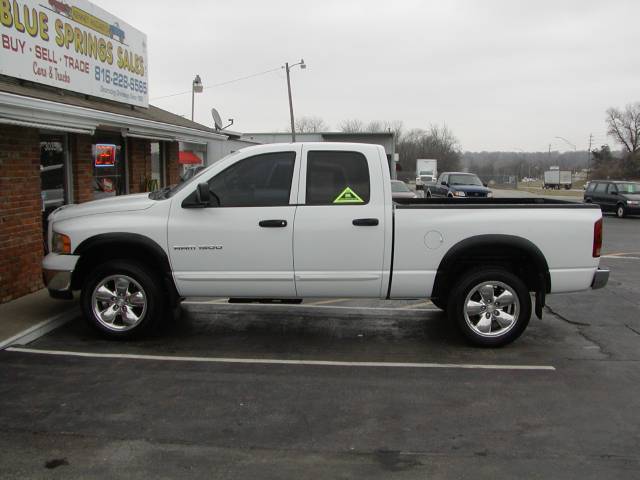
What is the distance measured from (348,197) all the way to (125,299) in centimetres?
244

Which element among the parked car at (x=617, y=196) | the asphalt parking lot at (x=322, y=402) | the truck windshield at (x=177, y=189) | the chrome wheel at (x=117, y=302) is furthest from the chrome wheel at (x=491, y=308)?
the parked car at (x=617, y=196)

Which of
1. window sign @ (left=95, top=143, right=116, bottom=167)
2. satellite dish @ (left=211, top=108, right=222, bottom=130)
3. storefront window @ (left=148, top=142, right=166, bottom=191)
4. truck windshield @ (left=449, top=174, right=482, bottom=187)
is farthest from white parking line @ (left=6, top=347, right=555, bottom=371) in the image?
truck windshield @ (left=449, top=174, right=482, bottom=187)

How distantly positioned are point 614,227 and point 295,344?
1776 centimetres

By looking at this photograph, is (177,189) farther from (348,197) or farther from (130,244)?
(348,197)

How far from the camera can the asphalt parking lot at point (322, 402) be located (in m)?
3.74

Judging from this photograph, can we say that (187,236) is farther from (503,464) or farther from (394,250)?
(503,464)

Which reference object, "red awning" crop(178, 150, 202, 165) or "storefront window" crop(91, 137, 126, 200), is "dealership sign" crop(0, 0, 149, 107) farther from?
"red awning" crop(178, 150, 202, 165)

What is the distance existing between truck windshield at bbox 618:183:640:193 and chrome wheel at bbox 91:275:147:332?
2427cm

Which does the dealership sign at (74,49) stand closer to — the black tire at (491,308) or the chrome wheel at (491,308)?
the black tire at (491,308)

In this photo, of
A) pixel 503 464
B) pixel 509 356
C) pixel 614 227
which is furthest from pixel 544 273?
pixel 614 227

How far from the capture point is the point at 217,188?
6.02 m

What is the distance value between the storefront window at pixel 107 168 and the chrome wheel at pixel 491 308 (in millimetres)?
6862

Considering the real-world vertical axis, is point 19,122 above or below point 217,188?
above

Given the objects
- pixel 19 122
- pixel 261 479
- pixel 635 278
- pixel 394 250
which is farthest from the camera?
pixel 635 278
